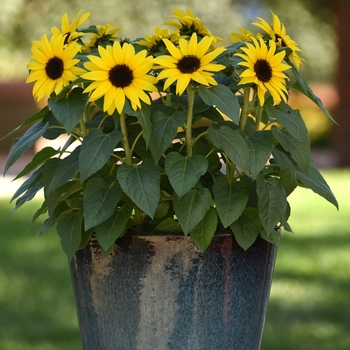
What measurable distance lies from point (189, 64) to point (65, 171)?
382 mm

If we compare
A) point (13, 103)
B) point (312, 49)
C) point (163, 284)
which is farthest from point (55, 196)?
point (312, 49)

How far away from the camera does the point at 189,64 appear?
1622 mm

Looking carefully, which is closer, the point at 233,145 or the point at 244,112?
the point at 233,145

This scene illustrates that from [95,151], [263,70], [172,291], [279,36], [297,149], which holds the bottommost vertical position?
[172,291]

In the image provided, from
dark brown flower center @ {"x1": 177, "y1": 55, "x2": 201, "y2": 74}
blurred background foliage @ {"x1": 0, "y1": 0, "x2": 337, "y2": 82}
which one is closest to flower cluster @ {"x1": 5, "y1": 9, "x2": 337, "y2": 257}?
dark brown flower center @ {"x1": 177, "y1": 55, "x2": 201, "y2": 74}

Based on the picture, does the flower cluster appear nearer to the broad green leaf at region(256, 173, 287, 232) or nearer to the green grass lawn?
the broad green leaf at region(256, 173, 287, 232)

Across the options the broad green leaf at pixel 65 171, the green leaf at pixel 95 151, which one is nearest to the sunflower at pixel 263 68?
the green leaf at pixel 95 151

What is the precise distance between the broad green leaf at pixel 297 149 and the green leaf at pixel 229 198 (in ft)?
0.46

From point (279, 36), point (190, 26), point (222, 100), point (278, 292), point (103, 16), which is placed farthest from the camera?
point (103, 16)

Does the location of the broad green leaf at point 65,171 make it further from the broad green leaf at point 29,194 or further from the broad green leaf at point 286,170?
the broad green leaf at point 286,170

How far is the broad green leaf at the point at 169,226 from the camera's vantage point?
1.77 metres

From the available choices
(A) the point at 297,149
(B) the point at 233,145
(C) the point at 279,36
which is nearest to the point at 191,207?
(B) the point at 233,145

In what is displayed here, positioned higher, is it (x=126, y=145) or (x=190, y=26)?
(x=190, y=26)

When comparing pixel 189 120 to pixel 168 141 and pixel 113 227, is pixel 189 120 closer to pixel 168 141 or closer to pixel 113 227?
pixel 168 141
